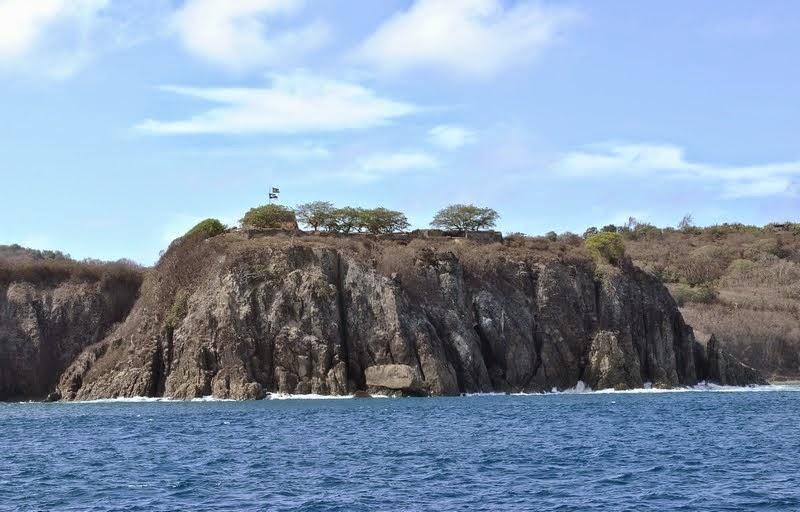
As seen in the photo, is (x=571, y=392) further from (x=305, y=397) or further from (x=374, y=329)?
(x=305, y=397)

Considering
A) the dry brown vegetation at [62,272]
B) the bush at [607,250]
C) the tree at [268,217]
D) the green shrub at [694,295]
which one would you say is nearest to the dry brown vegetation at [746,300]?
the green shrub at [694,295]

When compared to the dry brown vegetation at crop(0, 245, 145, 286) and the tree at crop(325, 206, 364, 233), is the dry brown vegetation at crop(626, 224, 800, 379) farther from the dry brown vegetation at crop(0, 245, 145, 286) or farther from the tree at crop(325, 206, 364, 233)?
the dry brown vegetation at crop(0, 245, 145, 286)

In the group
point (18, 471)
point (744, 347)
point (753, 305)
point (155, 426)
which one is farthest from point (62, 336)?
point (753, 305)

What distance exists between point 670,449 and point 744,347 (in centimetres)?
9346

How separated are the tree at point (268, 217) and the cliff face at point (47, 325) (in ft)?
48.0

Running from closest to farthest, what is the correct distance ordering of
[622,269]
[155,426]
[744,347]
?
1. [155,426]
2. [622,269]
3. [744,347]

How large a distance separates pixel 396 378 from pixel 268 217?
31660 millimetres

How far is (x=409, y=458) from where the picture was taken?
43.6 metres

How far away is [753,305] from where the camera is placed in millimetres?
152000

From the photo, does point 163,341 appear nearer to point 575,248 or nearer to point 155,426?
point 155,426

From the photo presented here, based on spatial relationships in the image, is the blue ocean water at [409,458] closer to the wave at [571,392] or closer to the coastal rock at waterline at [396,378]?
the wave at [571,392]

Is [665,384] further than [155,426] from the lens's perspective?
Yes

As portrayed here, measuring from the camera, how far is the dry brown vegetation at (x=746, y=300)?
134375 mm

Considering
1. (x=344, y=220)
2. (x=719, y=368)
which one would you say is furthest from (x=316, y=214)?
(x=719, y=368)
